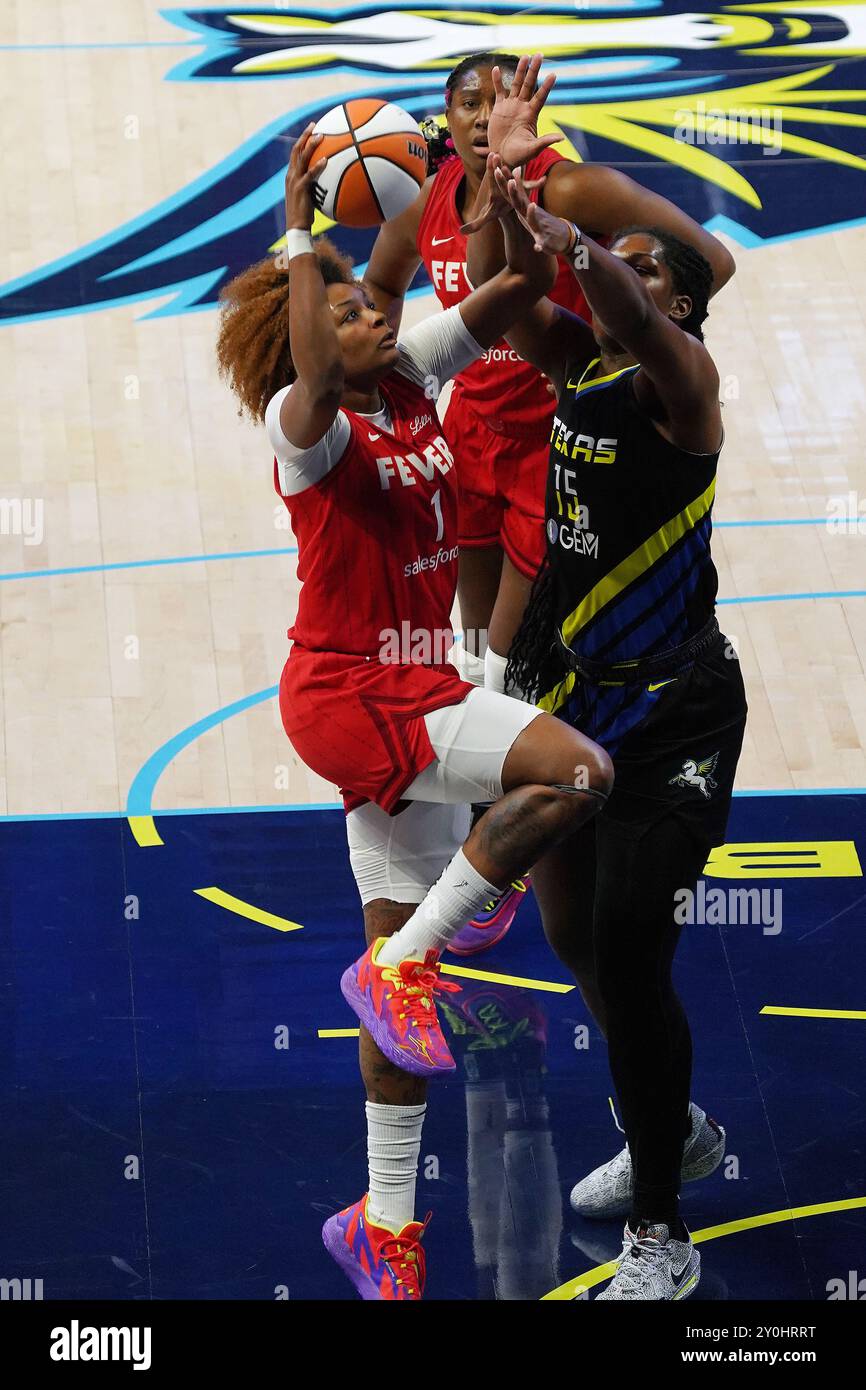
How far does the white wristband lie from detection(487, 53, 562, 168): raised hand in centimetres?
51

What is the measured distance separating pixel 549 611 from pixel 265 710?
2794mm

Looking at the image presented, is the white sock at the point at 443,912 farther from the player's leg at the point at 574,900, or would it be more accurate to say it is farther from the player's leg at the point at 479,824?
the player's leg at the point at 574,900

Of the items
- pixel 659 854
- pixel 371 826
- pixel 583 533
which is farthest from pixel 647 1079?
pixel 583 533

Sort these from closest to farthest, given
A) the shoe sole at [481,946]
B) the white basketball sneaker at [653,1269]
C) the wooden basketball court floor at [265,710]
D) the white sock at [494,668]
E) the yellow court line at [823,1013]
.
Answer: the white basketball sneaker at [653,1269] < the wooden basketball court floor at [265,710] < the yellow court line at [823,1013] < the shoe sole at [481,946] < the white sock at [494,668]

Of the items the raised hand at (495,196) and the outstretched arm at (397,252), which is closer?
the raised hand at (495,196)

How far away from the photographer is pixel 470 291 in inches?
249

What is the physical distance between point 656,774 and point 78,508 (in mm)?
4634

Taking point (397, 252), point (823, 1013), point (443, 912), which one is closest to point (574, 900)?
point (443, 912)

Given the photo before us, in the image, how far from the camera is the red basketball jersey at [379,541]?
4.86 m

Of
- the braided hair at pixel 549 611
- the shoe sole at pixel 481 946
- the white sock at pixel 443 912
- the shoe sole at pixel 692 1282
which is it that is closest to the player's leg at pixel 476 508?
the shoe sole at pixel 481 946

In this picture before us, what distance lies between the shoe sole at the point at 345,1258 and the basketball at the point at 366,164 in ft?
8.36

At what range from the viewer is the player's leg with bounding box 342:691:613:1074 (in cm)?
468

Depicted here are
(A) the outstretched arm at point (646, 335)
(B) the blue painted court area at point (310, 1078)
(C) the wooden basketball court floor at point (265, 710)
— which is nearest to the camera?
(A) the outstretched arm at point (646, 335)

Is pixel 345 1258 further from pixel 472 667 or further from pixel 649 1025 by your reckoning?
pixel 472 667
